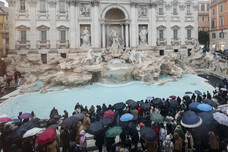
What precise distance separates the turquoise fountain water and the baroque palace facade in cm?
1109

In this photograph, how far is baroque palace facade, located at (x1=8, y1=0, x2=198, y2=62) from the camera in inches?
909

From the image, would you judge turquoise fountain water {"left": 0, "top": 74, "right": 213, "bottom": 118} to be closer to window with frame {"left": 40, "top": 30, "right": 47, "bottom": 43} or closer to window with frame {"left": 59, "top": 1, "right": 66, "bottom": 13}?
window with frame {"left": 40, "top": 30, "right": 47, "bottom": 43}

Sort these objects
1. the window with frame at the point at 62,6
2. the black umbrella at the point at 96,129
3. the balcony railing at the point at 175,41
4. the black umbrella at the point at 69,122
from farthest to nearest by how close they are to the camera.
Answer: the balcony railing at the point at 175,41, the window with frame at the point at 62,6, the black umbrella at the point at 69,122, the black umbrella at the point at 96,129

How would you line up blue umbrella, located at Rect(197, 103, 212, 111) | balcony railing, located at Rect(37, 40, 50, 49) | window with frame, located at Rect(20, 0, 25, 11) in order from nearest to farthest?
blue umbrella, located at Rect(197, 103, 212, 111), window with frame, located at Rect(20, 0, 25, 11), balcony railing, located at Rect(37, 40, 50, 49)

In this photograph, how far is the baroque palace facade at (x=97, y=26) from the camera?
75.8ft

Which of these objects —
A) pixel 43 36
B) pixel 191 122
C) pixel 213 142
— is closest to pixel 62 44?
pixel 43 36

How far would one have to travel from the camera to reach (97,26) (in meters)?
24.6

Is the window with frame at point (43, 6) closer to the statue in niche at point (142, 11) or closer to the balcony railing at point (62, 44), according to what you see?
the balcony railing at point (62, 44)

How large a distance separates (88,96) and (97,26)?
14783 mm

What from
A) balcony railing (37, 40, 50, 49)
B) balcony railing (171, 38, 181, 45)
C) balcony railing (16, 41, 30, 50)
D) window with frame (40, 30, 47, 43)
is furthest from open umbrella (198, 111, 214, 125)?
balcony railing (171, 38, 181, 45)

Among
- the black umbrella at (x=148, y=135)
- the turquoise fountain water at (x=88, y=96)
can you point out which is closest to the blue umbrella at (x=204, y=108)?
the black umbrella at (x=148, y=135)

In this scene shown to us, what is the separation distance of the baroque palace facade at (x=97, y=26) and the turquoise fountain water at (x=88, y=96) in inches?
437

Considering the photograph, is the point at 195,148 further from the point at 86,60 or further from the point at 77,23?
the point at 77,23

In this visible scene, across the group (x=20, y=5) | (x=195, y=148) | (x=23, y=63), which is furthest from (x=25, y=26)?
(x=195, y=148)
